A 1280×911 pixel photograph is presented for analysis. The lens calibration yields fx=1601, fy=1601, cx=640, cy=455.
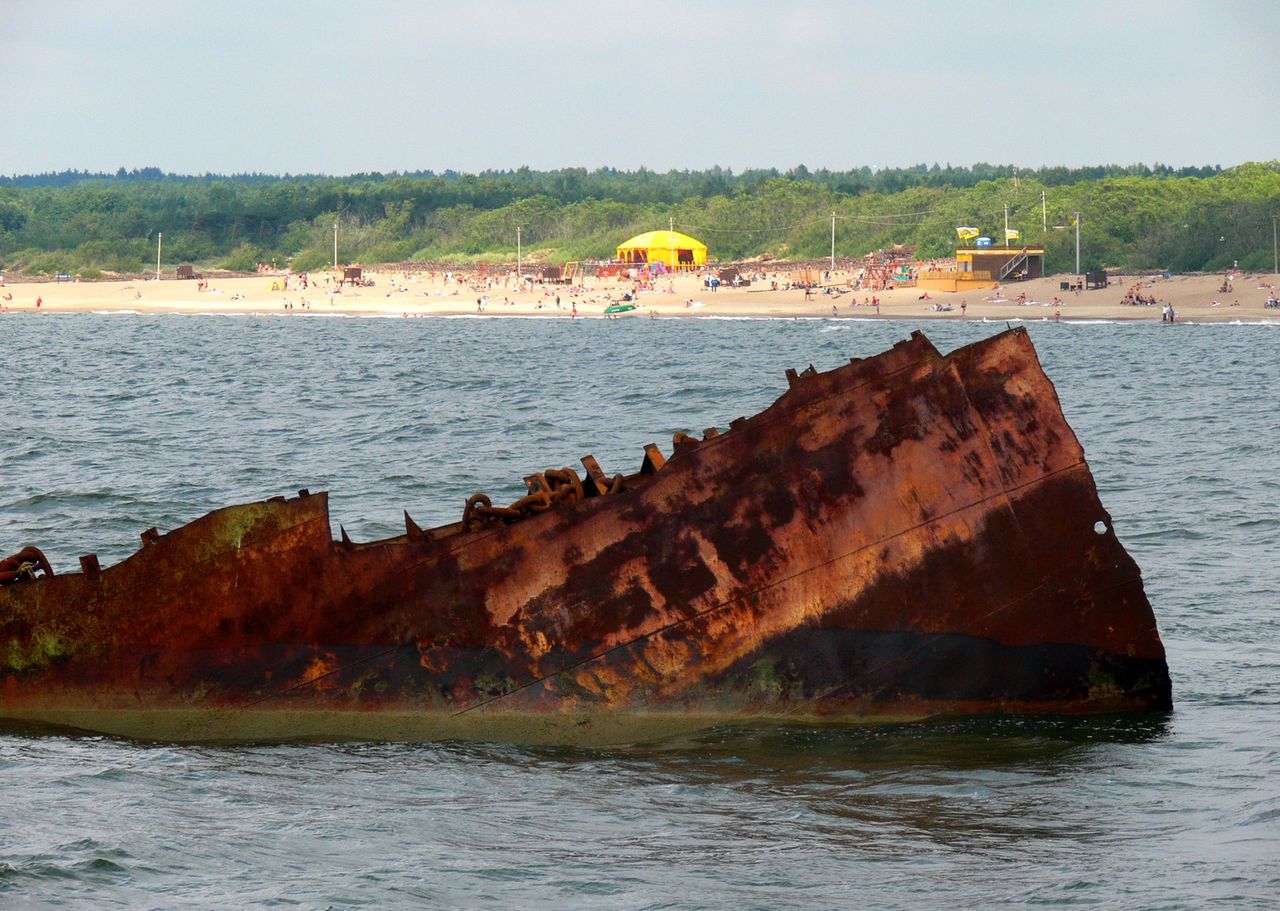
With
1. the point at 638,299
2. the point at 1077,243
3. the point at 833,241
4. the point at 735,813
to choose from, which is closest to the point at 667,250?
the point at 833,241

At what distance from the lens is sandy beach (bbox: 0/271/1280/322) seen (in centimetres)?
8612

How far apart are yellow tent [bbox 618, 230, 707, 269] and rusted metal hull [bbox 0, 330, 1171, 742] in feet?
347

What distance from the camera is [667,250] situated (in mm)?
115562

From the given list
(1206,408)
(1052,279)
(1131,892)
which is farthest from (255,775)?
(1052,279)

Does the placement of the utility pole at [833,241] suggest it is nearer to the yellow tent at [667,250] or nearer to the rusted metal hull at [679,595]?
the yellow tent at [667,250]

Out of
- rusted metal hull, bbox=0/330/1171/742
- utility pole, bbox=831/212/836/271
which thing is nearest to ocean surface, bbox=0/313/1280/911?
rusted metal hull, bbox=0/330/1171/742

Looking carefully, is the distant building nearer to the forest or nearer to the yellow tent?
the forest

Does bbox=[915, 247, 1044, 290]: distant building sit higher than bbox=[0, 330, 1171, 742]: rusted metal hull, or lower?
higher

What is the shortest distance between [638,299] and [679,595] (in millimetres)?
93879

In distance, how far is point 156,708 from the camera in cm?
984

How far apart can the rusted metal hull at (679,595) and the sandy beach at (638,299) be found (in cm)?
7545

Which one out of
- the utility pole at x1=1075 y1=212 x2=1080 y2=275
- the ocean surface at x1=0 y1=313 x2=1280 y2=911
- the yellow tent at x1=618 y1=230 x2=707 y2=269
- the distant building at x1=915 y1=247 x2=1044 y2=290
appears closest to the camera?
the ocean surface at x1=0 y1=313 x2=1280 y2=911

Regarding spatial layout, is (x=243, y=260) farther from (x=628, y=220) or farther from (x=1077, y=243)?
(x=1077, y=243)

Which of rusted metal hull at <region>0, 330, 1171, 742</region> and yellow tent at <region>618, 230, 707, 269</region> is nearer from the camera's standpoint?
rusted metal hull at <region>0, 330, 1171, 742</region>
